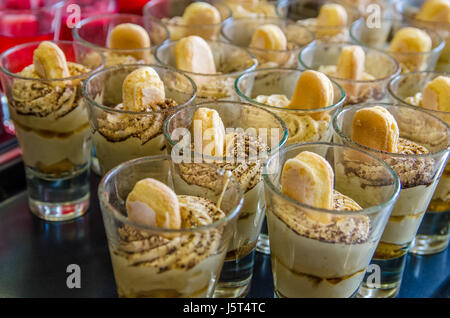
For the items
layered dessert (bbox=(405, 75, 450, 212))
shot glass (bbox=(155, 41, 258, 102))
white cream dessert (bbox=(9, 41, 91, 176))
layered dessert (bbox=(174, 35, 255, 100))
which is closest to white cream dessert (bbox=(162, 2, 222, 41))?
shot glass (bbox=(155, 41, 258, 102))

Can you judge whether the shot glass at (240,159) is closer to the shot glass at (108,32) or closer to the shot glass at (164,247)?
the shot glass at (164,247)

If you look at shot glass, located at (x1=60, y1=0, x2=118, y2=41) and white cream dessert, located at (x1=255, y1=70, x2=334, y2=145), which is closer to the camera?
white cream dessert, located at (x1=255, y1=70, x2=334, y2=145)

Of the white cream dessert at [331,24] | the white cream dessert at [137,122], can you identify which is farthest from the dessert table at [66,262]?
the white cream dessert at [331,24]

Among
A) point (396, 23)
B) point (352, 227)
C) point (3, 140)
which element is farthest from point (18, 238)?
point (396, 23)

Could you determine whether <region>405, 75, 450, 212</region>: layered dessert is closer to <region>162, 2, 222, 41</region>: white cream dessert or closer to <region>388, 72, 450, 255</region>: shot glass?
<region>388, 72, 450, 255</region>: shot glass

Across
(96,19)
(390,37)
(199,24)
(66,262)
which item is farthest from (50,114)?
(390,37)

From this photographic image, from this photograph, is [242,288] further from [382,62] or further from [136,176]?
[382,62]
